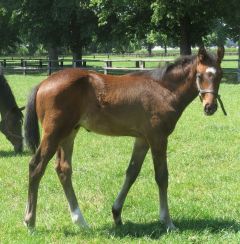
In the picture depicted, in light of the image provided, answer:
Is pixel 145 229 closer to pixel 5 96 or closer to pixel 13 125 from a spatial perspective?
pixel 13 125

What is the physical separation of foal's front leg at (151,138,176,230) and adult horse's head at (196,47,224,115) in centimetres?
57

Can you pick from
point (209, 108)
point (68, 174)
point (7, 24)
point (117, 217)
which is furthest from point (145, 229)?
point (7, 24)

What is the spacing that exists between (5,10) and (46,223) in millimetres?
32274

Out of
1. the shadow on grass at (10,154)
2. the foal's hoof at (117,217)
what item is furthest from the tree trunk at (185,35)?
the foal's hoof at (117,217)

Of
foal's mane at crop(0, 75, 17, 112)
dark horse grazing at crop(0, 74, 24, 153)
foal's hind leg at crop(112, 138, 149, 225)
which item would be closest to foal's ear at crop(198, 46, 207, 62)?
foal's hind leg at crop(112, 138, 149, 225)

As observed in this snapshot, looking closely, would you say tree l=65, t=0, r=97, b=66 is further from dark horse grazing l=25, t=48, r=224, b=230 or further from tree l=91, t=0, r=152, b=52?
dark horse grazing l=25, t=48, r=224, b=230

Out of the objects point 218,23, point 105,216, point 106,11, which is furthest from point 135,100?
point 218,23

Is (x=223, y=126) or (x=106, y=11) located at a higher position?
(x=106, y=11)

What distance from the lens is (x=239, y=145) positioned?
896cm

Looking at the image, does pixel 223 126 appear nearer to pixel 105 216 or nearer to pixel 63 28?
pixel 105 216

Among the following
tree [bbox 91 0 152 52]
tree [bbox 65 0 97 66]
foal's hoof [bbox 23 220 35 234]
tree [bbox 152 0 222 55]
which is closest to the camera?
foal's hoof [bbox 23 220 35 234]

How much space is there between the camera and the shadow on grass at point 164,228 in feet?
15.7

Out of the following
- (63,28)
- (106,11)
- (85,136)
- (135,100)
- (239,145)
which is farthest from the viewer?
(63,28)

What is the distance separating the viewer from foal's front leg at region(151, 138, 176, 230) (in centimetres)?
466
